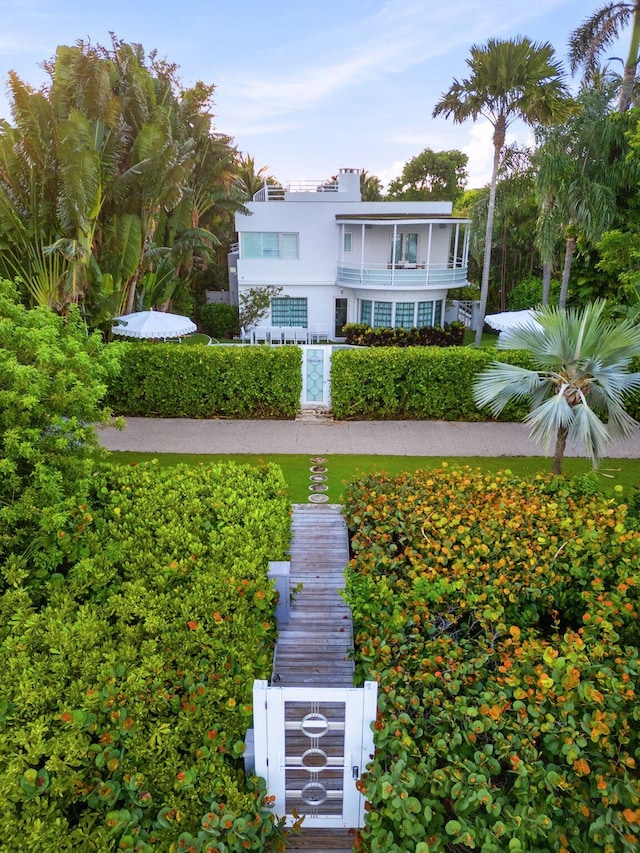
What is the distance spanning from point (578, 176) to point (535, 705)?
17.3 meters

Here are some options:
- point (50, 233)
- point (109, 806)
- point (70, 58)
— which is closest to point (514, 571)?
point (109, 806)

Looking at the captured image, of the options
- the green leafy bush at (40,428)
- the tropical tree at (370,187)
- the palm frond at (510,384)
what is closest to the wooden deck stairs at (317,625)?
the green leafy bush at (40,428)

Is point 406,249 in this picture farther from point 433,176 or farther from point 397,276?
point 433,176

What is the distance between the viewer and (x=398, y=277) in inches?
950

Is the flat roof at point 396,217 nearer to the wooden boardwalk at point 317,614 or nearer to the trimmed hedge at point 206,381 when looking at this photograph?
the trimmed hedge at point 206,381

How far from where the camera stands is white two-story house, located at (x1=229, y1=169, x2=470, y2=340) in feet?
80.6

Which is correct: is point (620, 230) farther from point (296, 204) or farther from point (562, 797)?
point (562, 797)

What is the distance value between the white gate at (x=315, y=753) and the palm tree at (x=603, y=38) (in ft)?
76.8

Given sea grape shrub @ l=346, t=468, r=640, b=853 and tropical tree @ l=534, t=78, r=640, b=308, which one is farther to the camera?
tropical tree @ l=534, t=78, r=640, b=308

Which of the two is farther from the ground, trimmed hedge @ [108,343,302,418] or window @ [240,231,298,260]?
window @ [240,231,298,260]

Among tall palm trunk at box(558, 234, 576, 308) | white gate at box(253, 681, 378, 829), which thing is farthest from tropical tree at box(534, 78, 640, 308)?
white gate at box(253, 681, 378, 829)

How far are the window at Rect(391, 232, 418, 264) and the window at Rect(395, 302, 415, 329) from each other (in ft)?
7.57

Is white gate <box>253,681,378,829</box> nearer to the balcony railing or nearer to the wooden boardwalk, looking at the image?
the wooden boardwalk

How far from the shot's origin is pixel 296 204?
24.7m
